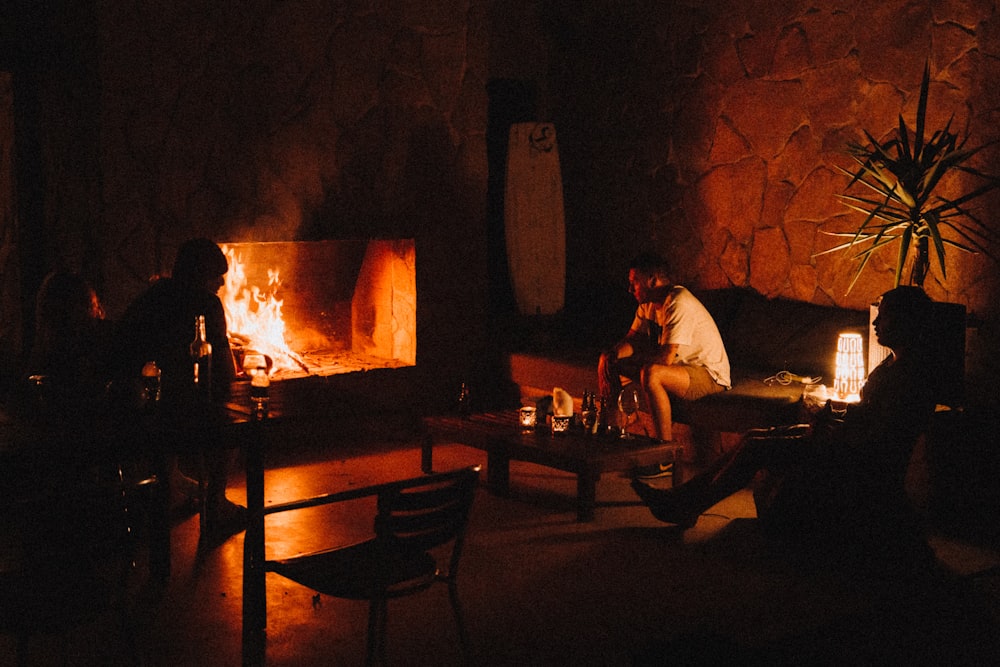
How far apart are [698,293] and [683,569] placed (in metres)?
3.08

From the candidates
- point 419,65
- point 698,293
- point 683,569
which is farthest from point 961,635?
point 419,65

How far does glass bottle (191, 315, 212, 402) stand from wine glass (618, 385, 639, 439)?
7.14ft

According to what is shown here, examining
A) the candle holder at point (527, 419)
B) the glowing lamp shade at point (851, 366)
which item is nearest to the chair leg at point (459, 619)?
the candle holder at point (527, 419)

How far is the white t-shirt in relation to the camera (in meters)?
5.80

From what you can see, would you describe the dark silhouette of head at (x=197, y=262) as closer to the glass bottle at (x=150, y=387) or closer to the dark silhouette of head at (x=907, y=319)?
the glass bottle at (x=150, y=387)

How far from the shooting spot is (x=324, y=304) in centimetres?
697

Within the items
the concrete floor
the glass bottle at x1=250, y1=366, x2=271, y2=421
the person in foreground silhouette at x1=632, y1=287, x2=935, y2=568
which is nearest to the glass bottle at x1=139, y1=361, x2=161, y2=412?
the glass bottle at x1=250, y1=366, x2=271, y2=421

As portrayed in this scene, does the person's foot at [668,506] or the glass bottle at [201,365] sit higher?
the glass bottle at [201,365]

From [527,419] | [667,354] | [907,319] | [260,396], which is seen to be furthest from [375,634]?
[667,354]

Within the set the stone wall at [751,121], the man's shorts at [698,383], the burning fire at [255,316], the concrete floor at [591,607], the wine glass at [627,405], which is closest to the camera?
→ the concrete floor at [591,607]

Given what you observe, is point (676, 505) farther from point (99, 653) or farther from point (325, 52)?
point (325, 52)

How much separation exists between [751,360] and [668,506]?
2113 millimetres

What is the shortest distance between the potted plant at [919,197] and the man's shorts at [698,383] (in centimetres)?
102

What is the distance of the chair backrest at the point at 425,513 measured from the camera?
10.2ft
